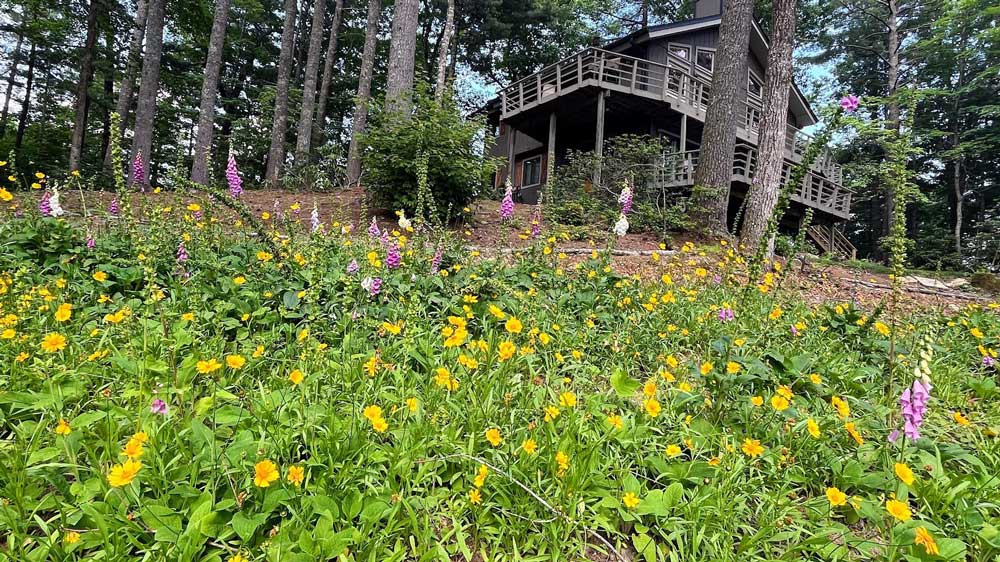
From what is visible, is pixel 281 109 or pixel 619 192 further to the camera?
pixel 281 109

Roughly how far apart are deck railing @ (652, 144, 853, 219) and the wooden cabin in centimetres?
3

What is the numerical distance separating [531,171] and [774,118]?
10970 millimetres

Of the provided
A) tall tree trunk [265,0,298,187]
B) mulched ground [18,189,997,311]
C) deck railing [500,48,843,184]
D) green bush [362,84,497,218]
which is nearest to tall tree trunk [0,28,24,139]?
tall tree trunk [265,0,298,187]

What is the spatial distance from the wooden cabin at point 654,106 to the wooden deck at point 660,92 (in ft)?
0.09

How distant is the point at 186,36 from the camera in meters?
15.9

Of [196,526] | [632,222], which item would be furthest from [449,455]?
[632,222]

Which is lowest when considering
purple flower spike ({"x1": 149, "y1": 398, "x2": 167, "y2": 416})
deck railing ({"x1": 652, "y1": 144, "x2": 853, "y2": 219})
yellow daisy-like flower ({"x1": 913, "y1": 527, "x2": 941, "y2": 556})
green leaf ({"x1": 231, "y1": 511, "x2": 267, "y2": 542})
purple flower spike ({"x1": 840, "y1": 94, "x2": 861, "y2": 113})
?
green leaf ({"x1": 231, "y1": 511, "x2": 267, "y2": 542})

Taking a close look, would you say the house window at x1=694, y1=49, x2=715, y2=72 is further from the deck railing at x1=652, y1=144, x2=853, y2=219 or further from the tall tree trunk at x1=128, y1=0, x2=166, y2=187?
the tall tree trunk at x1=128, y1=0, x2=166, y2=187

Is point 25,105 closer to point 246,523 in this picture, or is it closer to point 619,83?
point 619,83

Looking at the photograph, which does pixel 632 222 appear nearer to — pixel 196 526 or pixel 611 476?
pixel 611 476

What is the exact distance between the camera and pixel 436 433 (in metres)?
A: 1.56

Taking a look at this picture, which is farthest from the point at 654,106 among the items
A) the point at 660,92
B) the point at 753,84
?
the point at 753,84

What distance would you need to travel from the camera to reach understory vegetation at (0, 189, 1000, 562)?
48.0 inches

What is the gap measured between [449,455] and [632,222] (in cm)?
623
